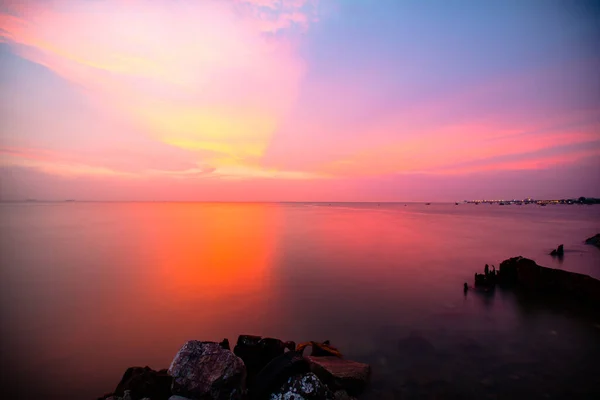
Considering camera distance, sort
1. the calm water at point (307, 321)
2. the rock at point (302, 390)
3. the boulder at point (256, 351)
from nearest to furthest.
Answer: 1. the rock at point (302, 390)
2. the boulder at point (256, 351)
3. the calm water at point (307, 321)

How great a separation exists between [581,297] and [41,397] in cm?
2067

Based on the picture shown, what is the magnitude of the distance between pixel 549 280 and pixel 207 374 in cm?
1723

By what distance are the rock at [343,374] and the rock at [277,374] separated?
1.32 metres

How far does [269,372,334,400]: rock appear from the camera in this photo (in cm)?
519

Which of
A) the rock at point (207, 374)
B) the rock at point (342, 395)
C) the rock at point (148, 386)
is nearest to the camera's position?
the rock at point (207, 374)

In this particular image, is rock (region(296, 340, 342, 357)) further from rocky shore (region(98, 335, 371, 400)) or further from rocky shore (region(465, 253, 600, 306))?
rocky shore (region(465, 253, 600, 306))

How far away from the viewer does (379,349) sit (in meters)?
9.07

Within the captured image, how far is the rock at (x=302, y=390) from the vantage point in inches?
204

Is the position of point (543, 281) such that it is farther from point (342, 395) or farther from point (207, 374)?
point (207, 374)

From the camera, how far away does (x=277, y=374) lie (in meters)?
5.50

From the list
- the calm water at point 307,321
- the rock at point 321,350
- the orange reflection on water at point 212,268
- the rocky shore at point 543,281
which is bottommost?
the orange reflection on water at point 212,268

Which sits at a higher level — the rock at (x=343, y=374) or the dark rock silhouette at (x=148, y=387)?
the dark rock silhouette at (x=148, y=387)

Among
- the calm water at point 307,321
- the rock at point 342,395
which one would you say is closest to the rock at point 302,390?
the rock at point 342,395

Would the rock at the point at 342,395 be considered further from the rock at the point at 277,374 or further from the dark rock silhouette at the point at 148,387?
the dark rock silhouette at the point at 148,387
